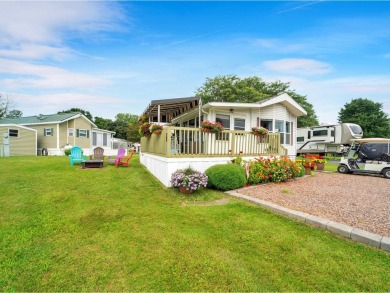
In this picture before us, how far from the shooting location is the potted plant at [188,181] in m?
5.63

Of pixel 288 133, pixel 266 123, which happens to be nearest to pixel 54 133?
pixel 266 123

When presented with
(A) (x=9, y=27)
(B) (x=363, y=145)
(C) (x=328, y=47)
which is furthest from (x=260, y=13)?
(A) (x=9, y=27)

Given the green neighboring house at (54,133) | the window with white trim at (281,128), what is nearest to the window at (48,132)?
the green neighboring house at (54,133)

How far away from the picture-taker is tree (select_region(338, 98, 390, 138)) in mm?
32594

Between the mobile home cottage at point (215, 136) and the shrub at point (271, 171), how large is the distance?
2.41ft

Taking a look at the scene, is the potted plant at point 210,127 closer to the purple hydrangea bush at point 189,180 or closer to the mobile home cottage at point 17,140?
the purple hydrangea bush at point 189,180

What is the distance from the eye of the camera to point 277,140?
9258 mm

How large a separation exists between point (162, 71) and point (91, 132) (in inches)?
570

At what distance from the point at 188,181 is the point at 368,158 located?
10171mm

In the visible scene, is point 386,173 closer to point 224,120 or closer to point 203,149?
point 224,120

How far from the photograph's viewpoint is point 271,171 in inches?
291

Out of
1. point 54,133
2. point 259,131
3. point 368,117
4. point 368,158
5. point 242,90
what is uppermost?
point 242,90

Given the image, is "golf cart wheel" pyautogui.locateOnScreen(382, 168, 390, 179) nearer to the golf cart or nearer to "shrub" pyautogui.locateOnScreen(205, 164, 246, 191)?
the golf cart

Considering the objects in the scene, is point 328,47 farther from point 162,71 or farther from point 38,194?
point 38,194
